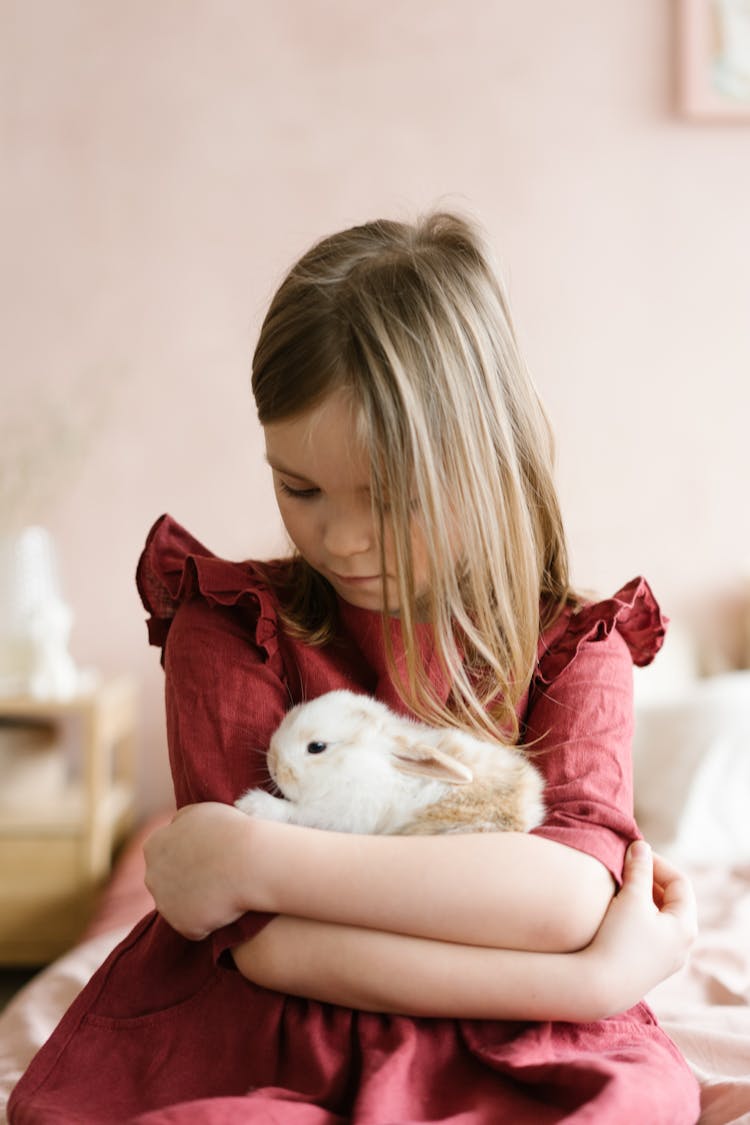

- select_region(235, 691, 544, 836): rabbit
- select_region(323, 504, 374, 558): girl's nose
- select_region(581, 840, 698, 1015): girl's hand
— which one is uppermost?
select_region(323, 504, 374, 558): girl's nose

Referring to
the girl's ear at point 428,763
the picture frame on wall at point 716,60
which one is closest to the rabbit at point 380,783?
the girl's ear at point 428,763

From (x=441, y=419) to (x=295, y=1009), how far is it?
50 cm

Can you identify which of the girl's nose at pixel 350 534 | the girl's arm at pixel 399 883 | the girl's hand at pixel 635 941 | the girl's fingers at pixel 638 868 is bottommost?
the girl's hand at pixel 635 941

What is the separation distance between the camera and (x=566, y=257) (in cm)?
271

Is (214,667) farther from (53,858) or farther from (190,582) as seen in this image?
(53,858)

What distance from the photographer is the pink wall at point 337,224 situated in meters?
2.68

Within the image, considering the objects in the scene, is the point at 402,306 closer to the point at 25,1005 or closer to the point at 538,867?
the point at 538,867

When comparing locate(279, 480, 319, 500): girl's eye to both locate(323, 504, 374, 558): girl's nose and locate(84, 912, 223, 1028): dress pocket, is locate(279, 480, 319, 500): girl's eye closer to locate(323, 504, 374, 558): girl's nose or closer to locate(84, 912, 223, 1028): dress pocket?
locate(323, 504, 374, 558): girl's nose

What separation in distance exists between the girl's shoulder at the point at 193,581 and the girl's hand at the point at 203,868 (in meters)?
0.20

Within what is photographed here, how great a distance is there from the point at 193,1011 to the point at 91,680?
164 cm

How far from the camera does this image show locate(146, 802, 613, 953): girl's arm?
0.85 meters

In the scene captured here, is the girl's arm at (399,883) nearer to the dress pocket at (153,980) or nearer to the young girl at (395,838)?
the young girl at (395,838)

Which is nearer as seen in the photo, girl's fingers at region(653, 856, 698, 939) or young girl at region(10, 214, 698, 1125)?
young girl at region(10, 214, 698, 1125)

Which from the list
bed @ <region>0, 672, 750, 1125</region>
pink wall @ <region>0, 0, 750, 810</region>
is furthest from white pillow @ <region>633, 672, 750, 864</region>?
pink wall @ <region>0, 0, 750, 810</region>
